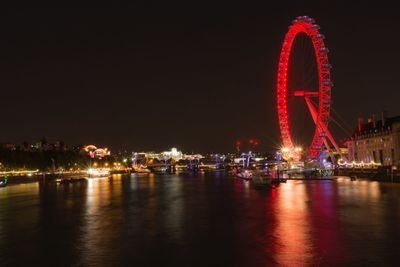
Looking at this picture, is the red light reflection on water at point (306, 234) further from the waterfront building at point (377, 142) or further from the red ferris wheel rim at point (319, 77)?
the waterfront building at point (377, 142)

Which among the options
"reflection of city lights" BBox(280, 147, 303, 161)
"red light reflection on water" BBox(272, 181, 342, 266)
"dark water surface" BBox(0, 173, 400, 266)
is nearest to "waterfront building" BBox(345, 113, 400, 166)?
"reflection of city lights" BBox(280, 147, 303, 161)

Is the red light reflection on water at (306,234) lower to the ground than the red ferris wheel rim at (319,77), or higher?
lower

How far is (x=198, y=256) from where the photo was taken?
650 inches

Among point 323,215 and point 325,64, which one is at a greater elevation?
point 325,64

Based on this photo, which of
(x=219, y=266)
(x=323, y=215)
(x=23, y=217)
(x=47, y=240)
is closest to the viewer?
(x=219, y=266)

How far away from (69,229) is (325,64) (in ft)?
137

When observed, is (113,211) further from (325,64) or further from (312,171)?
(312,171)

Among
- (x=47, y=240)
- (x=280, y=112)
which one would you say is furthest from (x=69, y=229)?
(x=280, y=112)

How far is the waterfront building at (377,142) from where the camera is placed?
239 ft

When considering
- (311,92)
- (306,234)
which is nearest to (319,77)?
(311,92)

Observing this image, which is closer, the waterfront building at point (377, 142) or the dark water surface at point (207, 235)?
the dark water surface at point (207, 235)

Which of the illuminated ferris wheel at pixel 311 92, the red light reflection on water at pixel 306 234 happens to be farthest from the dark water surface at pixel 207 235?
the illuminated ferris wheel at pixel 311 92

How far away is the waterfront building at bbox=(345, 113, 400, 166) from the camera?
7294 centimetres

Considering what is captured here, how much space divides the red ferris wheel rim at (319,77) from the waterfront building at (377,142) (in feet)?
53.3
